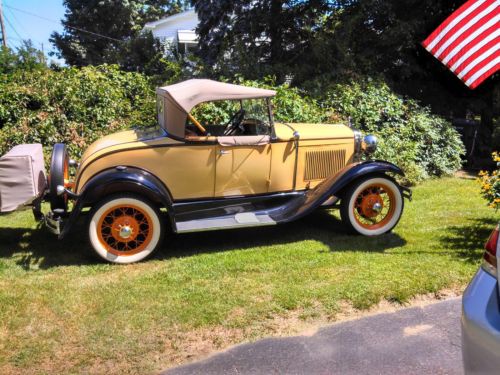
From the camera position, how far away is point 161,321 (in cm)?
352

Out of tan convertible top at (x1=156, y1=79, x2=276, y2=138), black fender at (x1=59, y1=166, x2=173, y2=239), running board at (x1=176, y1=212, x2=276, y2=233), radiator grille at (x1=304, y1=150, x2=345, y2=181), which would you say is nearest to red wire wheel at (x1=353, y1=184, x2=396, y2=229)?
radiator grille at (x1=304, y1=150, x2=345, y2=181)

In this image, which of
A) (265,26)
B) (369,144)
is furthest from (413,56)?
(369,144)

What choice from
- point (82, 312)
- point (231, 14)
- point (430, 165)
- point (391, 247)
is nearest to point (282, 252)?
point (391, 247)

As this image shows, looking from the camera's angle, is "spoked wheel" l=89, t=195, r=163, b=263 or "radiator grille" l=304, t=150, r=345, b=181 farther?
"radiator grille" l=304, t=150, r=345, b=181

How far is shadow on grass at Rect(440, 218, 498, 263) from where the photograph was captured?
15.3 feet

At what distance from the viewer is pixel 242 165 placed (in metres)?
5.18

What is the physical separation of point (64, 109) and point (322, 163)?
5.01 meters

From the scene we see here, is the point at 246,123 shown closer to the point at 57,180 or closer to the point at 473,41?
the point at 57,180

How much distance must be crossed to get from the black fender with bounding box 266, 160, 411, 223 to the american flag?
1.25 meters

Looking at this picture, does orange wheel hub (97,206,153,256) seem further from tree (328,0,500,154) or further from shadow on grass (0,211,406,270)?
tree (328,0,500,154)

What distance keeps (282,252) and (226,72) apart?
714 cm

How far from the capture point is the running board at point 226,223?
4.86m

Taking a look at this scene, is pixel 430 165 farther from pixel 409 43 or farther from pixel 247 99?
pixel 247 99

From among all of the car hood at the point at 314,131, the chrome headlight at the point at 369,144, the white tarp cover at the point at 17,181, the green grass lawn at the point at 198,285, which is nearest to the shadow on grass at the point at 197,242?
the green grass lawn at the point at 198,285
